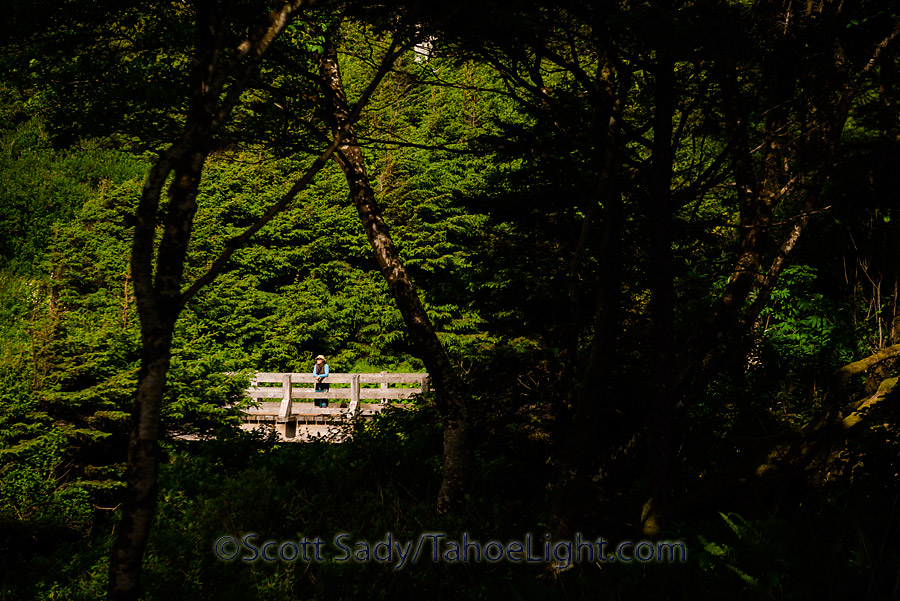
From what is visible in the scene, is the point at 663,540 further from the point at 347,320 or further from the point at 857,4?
the point at 347,320

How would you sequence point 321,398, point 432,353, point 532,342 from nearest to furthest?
1. point 432,353
2. point 532,342
3. point 321,398

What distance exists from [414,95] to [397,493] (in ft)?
74.0

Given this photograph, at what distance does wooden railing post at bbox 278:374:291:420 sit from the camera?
1642 cm

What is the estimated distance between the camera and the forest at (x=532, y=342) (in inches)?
152

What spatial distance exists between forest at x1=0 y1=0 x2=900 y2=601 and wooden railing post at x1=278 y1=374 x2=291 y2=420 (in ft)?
13.3

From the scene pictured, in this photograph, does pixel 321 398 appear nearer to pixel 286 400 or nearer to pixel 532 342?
pixel 286 400

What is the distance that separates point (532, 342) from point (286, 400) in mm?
9796

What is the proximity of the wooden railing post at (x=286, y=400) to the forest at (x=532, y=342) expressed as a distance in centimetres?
404

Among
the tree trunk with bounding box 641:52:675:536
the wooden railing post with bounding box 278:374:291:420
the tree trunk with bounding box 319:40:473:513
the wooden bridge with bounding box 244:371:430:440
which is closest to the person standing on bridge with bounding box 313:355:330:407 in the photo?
the wooden bridge with bounding box 244:371:430:440

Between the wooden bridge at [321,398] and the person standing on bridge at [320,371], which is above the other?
the person standing on bridge at [320,371]

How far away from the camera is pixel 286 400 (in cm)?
1667

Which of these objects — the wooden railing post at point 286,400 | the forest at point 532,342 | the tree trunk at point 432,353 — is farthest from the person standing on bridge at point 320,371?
the tree trunk at point 432,353

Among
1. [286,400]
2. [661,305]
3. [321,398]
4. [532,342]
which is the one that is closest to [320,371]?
[321,398]

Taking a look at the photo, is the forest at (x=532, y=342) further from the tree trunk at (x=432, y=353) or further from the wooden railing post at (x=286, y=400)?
the wooden railing post at (x=286, y=400)
